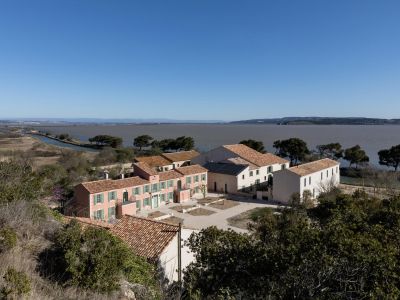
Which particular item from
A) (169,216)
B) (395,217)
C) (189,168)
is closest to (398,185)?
(189,168)

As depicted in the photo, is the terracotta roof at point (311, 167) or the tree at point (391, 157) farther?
the tree at point (391, 157)

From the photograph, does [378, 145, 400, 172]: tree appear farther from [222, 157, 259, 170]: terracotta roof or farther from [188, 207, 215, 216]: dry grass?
[188, 207, 215, 216]: dry grass

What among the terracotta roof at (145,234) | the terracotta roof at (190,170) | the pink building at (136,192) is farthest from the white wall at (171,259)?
the terracotta roof at (190,170)

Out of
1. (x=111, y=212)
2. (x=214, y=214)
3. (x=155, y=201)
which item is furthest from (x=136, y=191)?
(x=214, y=214)

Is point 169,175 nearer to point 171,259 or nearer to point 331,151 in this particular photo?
point 171,259

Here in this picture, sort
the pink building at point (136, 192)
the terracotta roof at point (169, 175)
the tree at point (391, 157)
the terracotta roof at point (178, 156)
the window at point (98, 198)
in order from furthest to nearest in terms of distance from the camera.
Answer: the tree at point (391, 157), the terracotta roof at point (178, 156), the terracotta roof at point (169, 175), the pink building at point (136, 192), the window at point (98, 198)

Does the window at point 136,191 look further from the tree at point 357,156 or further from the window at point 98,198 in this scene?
the tree at point 357,156

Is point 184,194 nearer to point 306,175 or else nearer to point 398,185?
point 306,175
